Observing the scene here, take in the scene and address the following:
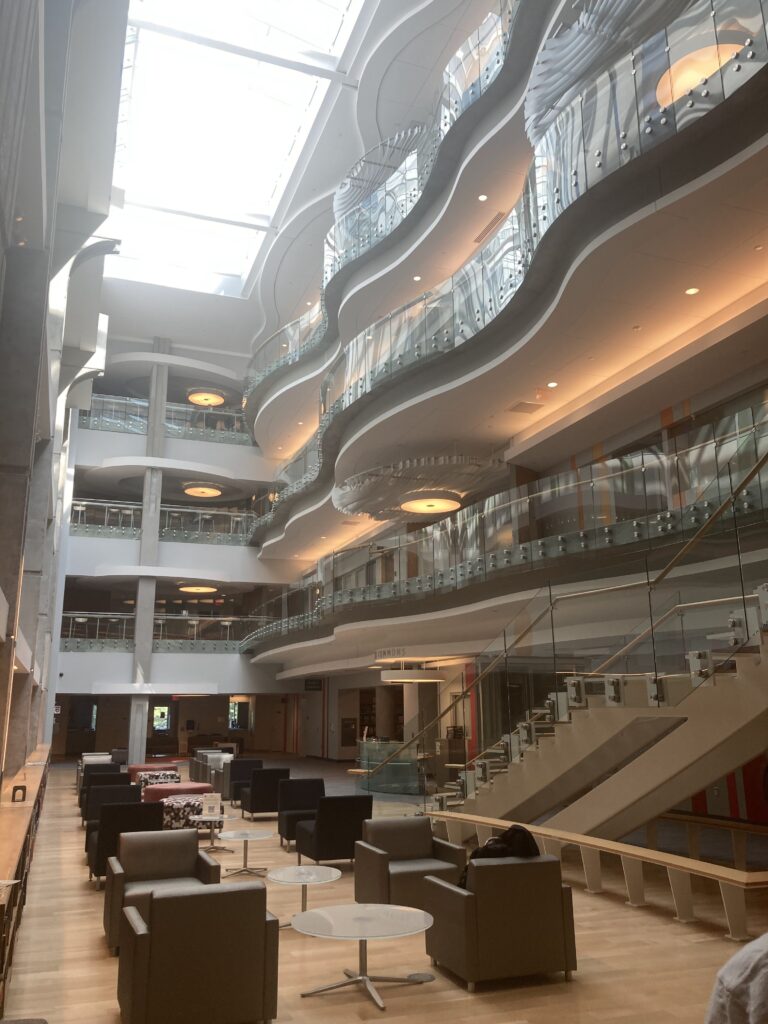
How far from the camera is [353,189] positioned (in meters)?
20.1

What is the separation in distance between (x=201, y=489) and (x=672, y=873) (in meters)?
26.9

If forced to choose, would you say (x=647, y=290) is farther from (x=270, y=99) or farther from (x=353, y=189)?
(x=270, y=99)

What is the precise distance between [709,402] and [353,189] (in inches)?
451

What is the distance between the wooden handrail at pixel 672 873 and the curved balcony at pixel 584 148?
6498 mm

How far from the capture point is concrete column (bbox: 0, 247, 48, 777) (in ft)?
22.3

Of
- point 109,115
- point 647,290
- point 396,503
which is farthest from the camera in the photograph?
point 396,503

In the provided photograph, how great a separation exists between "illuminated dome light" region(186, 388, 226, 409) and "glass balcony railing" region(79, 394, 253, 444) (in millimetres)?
762

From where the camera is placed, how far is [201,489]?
3142cm

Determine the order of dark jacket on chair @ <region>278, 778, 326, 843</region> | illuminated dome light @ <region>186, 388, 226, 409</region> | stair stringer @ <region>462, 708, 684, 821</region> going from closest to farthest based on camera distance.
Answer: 1. stair stringer @ <region>462, 708, 684, 821</region>
2. dark jacket on chair @ <region>278, 778, 326, 843</region>
3. illuminated dome light @ <region>186, 388, 226, 409</region>

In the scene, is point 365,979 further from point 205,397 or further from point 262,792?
point 205,397

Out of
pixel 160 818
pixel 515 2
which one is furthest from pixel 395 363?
pixel 160 818

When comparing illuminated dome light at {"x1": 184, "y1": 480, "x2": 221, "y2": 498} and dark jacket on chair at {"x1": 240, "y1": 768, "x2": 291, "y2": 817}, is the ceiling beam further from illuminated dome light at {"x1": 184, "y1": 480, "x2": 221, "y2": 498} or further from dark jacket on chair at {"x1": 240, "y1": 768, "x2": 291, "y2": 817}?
illuminated dome light at {"x1": 184, "y1": 480, "x2": 221, "y2": 498}

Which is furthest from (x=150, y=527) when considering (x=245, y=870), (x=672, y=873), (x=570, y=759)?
(x=672, y=873)

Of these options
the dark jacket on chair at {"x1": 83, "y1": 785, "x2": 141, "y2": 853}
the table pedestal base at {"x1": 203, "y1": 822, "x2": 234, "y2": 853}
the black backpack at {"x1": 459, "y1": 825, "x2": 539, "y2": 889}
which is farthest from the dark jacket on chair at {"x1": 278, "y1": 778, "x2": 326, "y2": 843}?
the black backpack at {"x1": 459, "y1": 825, "x2": 539, "y2": 889}
